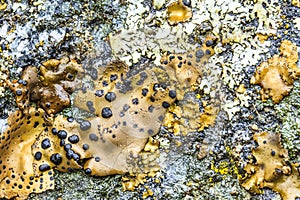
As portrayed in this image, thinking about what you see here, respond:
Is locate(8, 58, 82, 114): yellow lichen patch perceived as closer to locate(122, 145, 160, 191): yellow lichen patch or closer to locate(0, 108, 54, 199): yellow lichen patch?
locate(0, 108, 54, 199): yellow lichen patch

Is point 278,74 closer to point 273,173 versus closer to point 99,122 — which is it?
point 273,173

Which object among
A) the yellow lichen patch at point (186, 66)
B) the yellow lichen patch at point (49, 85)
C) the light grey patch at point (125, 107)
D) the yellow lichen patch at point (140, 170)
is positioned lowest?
the yellow lichen patch at point (140, 170)

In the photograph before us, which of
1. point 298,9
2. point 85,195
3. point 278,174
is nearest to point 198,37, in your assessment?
point 298,9

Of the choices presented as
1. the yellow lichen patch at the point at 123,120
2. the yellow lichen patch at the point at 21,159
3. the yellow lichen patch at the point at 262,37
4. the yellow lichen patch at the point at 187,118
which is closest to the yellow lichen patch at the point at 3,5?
the yellow lichen patch at the point at 21,159

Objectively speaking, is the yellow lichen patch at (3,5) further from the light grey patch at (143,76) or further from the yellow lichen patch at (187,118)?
the yellow lichen patch at (187,118)

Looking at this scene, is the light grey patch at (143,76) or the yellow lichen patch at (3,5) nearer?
the light grey patch at (143,76)

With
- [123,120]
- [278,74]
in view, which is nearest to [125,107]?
[123,120]

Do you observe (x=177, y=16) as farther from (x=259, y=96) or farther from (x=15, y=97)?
(x=15, y=97)
